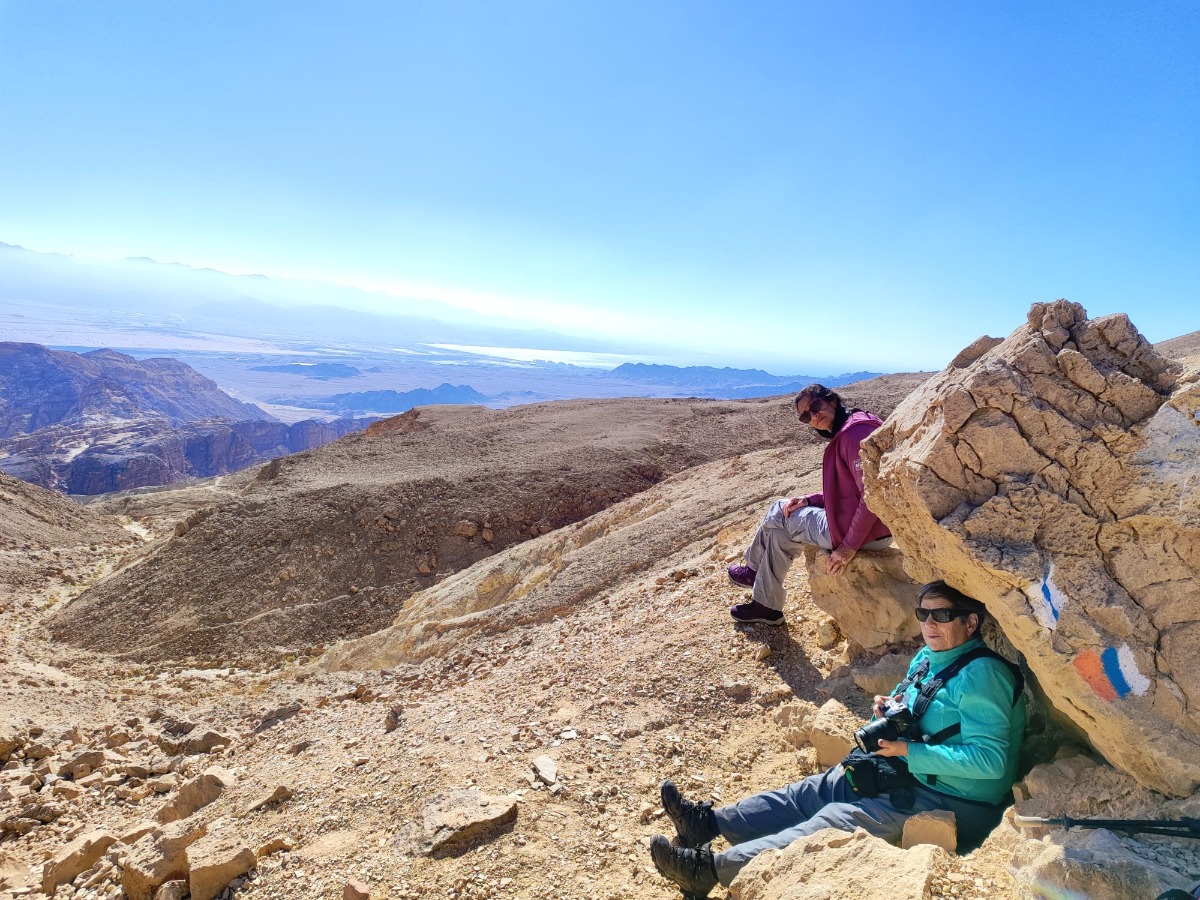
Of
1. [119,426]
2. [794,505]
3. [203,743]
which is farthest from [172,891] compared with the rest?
[119,426]

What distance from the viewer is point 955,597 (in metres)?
3.35

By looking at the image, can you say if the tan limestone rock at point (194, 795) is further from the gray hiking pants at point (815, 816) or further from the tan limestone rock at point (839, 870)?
the tan limestone rock at point (839, 870)

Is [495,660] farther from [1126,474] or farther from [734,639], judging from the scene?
[1126,474]

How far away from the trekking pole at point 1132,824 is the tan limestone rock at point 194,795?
5.77 meters

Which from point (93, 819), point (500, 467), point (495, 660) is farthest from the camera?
point (500, 467)

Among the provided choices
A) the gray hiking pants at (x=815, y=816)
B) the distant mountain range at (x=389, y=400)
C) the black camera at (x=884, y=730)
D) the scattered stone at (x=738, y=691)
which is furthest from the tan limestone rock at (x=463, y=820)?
the distant mountain range at (x=389, y=400)

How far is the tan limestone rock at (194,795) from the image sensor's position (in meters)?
5.34

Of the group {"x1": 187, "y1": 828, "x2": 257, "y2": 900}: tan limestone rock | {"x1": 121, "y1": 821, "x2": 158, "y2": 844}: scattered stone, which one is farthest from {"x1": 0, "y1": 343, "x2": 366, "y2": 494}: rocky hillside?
{"x1": 187, "y1": 828, "x2": 257, "y2": 900}: tan limestone rock

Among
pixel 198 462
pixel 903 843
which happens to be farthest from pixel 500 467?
pixel 198 462

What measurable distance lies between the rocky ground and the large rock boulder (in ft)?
1.21

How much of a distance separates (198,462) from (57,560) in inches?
3447

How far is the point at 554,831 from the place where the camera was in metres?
3.63

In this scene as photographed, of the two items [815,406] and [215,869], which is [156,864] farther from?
[815,406]

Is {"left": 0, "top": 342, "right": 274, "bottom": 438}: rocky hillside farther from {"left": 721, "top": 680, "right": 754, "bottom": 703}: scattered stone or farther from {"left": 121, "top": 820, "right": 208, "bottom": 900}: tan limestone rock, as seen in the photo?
{"left": 721, "top": 680, "right": 754, "bottom": 703}: scattered stone
